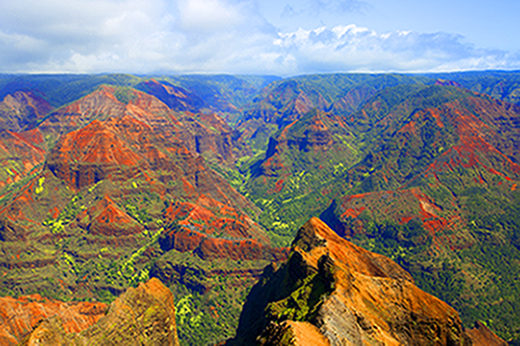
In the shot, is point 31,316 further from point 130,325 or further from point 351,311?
point 351,311

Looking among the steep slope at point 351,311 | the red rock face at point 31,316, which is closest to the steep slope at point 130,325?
the steep slope at point 351,311

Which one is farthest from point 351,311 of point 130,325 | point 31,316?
point 31,316

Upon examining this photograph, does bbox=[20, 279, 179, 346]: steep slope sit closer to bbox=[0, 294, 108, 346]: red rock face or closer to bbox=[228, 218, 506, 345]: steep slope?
bbox=[228, 218, 506, 345]: steep slope

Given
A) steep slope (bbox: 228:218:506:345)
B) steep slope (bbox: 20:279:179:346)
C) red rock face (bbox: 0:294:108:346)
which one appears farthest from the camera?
red rock face (bbox: 0:294:108:346)

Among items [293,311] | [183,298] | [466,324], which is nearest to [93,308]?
[183,298]

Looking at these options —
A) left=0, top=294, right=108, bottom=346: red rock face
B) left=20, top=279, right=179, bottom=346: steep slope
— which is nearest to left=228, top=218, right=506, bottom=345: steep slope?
left=20, top=279, right=179, bottom=346: steep slope

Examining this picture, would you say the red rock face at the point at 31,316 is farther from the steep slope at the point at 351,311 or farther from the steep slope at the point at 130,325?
the steep slope at the point at 351,311

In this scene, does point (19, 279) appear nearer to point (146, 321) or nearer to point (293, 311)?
point (146, 321)
